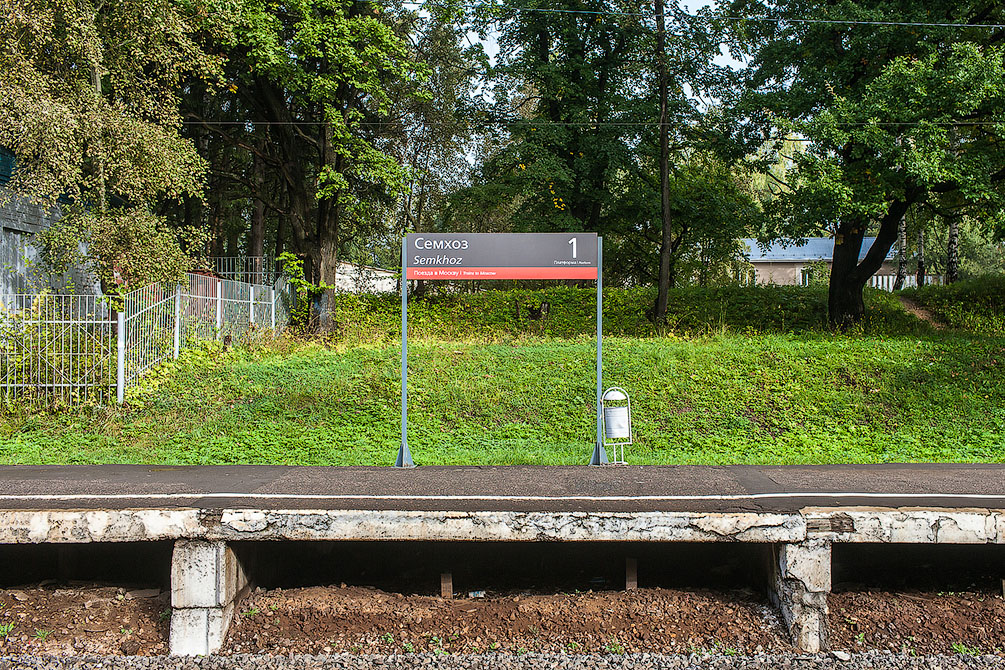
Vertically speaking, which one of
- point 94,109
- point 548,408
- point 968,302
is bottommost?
point 548,408

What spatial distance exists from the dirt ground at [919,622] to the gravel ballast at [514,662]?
14cm

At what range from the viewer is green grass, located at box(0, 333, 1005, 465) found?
10.8m

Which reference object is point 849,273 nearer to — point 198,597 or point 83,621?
point 198,597

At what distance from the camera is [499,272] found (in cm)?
926

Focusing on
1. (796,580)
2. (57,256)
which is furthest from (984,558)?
(57,256)

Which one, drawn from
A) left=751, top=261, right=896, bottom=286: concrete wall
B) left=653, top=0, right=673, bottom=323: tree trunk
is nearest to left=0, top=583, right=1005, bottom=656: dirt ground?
left=653, top=0, right=673, bottom=323: tree trunk

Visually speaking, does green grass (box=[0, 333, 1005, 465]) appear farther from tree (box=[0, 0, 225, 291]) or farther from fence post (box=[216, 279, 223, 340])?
tree (box=[0, 0, 225, 291])

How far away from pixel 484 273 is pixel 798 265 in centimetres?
4050

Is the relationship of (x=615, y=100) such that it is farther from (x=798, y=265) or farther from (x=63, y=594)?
(x=798, y=265)

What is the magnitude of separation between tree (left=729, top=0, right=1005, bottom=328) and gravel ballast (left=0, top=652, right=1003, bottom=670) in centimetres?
1190

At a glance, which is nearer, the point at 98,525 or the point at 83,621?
the point at 98,525

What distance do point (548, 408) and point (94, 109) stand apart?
9.01m

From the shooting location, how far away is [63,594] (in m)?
6.10

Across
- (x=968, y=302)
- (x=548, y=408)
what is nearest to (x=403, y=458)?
(x=548, y=408)
